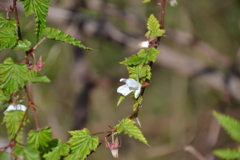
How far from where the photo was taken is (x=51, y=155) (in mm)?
638

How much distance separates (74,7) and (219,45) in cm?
186

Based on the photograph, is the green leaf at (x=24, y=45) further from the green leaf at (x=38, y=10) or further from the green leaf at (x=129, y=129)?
the green leaf at (x=129, y=129)

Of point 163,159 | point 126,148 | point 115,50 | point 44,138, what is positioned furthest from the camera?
point 115,50

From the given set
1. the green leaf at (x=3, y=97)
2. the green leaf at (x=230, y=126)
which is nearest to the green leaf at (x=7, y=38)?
the green leaf at (x=3, y=97)

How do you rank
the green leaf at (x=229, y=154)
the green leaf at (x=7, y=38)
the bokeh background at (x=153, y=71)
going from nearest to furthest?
the green leaf at (x=229, y=154) → the green leaf at (x=7, y=38) → the bokeh background at (x=153, y=71)

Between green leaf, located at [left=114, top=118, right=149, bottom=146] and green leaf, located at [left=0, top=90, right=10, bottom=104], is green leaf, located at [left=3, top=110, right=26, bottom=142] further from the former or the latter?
green leaf, located at [left=114, top=118, right=149, bottom=146]

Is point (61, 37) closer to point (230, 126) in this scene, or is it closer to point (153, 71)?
point (230, 126)

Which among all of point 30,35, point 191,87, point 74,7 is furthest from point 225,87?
point 30,35

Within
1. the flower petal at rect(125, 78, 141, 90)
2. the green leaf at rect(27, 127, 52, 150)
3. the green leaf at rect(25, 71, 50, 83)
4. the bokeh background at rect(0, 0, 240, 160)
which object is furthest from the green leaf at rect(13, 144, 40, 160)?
the bokeh background at rect(0, 0, 240, 160)

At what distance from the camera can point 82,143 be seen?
662 millimetres

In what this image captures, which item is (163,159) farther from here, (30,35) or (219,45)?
(30,35)

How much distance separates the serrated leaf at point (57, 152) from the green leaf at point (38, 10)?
0.22 metres

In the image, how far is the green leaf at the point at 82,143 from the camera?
650mm

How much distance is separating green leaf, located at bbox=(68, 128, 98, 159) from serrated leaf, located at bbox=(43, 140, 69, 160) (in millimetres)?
20
